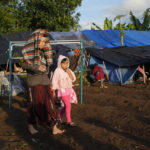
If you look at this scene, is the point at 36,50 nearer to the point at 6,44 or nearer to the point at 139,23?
the point at 6,44

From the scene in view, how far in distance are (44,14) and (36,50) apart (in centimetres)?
2302

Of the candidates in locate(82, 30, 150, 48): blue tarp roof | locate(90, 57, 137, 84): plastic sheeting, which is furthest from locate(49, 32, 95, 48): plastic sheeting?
locate(90, 57, 137, 84): plastic sheeting

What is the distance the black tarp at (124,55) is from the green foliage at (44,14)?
37.6ft

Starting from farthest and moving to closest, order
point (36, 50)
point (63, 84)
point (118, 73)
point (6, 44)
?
point (6, 44), point (118, 73), point (63, 84), point (36, 50)

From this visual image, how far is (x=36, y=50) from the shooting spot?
4.84 m

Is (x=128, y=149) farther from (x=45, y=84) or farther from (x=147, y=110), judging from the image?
(x=147, y=110)

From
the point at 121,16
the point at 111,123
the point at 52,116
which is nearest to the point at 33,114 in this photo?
the point at 52,116

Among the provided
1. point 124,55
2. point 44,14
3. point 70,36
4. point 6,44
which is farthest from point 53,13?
point 124,55

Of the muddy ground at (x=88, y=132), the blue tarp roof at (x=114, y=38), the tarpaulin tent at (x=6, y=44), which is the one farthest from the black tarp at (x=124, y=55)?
the muddy ground at (x=88, y=132)

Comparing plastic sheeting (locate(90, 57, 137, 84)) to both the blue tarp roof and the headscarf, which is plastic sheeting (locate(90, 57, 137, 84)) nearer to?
the blue tarp roof

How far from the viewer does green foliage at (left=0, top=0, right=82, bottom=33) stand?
26391 millimetres

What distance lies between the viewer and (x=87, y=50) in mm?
16141

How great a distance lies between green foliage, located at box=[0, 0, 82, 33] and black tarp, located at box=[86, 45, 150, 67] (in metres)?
11.4

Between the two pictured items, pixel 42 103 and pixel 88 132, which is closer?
pixel 42 103
